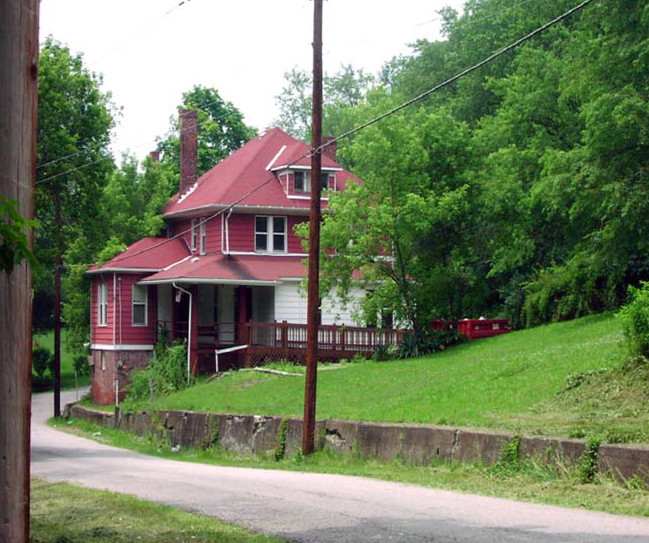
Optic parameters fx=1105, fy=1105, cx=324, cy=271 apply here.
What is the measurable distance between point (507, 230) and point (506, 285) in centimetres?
862

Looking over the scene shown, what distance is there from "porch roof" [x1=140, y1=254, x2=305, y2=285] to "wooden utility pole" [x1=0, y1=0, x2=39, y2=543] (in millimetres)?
33464

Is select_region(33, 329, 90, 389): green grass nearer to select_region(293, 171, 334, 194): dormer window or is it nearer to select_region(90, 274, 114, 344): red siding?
select_region(90, 274, 114, 344): red siding

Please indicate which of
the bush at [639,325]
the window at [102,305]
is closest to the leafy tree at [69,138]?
the window at [102,305]

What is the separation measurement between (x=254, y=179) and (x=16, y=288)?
3882cm

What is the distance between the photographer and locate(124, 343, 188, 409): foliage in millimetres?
40719

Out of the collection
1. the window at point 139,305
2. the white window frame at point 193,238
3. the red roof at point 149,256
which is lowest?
the window at point 139,305

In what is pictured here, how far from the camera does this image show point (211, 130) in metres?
70.9

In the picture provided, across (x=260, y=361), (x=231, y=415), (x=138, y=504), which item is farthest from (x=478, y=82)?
(x=138, y=504)

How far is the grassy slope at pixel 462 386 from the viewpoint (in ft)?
68.3

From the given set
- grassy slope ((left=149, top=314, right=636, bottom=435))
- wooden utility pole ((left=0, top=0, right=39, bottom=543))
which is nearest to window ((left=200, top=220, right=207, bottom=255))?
grassy slope ((left=149, top=314, right=636, bottom=435))

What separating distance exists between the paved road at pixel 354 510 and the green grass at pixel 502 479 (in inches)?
22.7

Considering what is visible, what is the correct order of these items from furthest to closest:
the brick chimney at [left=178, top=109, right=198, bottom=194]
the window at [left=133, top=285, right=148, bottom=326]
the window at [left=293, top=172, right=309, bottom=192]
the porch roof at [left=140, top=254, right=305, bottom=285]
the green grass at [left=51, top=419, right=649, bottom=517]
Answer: the brick chimney at [left=178, top=109, right=198, bottom=194] < the window at [left=133, top=285, right=148, bottom=326] < the window at [left=293, top=172, right=309, bottom=192] < the porch roof at [left=140, top=254, right=305, bottom=285] < the green grass at [left=51, top=419, right=649, bottom=517]

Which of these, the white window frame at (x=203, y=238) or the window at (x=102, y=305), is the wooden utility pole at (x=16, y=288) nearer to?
the white window frame at (x=203, y=238)

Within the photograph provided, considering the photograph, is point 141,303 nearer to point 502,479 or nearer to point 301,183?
point 301,183
